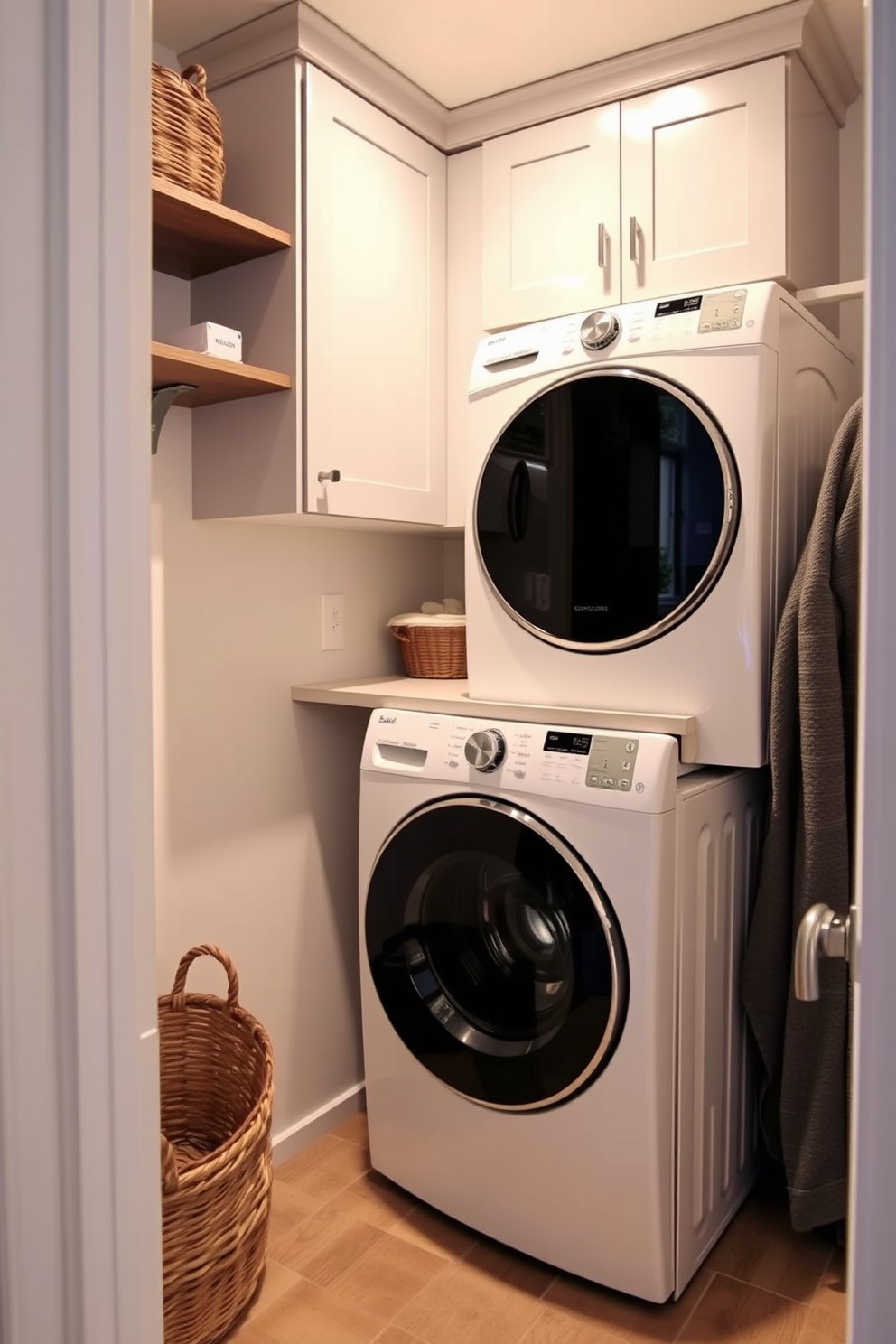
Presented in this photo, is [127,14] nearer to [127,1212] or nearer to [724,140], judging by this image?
[127,1212]

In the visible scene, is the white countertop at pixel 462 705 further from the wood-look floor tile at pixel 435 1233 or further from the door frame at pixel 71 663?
the door frame at pixel 71 663

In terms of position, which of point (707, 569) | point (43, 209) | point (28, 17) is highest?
point (28, 17)

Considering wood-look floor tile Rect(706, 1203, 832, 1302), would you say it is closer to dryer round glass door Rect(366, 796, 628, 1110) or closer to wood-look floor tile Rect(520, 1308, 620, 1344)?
wood-look floor tile Rect(520, 1308, 620, 1344)

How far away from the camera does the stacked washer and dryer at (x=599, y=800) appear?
158 cm

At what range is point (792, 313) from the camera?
66.8 inches

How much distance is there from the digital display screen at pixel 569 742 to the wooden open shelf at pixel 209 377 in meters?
0.79

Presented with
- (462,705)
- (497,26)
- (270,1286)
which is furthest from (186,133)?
(270,1286)

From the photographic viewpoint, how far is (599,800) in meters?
1.57

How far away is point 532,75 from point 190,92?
0.76 metres

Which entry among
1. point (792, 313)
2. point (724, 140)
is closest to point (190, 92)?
point (724, 140)

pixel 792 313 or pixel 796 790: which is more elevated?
pixel 792 313

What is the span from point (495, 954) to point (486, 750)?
38 centimetres

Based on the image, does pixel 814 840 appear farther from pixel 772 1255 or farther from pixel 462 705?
pixel 772 1255

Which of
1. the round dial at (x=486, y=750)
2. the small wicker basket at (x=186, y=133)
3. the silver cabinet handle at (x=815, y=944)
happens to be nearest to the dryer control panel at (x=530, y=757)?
the round dial at (x=486, y=750)
